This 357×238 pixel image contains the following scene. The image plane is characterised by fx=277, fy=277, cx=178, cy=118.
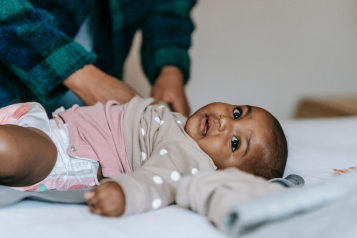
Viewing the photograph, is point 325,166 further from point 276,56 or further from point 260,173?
point 276,56

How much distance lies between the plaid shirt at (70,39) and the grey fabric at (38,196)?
322 millimetres

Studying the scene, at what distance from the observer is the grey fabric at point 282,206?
0.28 meters

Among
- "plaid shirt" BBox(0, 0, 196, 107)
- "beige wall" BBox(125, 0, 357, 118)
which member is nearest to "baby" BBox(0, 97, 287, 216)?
"plaid shirt" BBox(0, 0, 196, 107)

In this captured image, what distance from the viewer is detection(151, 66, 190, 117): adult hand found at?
0.86 meters

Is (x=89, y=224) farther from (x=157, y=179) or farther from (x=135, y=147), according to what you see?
(x=135, y=147)

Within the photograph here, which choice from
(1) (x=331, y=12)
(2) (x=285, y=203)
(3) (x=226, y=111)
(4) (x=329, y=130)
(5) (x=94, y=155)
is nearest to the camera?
(2) (x=285, y=203)

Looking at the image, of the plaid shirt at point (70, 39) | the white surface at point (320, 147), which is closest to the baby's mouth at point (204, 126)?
the white surface at point (320, 147)

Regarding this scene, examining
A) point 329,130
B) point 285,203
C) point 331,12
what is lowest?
point 329,130

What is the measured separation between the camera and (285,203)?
0.30 m

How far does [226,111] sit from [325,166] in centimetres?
28

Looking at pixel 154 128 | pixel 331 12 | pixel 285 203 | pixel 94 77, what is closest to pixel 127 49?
pixel 94 77

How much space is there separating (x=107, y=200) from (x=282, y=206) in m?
0.21

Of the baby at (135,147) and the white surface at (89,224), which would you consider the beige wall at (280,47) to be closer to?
the baby at (135,147)

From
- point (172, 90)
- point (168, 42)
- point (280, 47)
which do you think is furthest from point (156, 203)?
point (280, 47)
